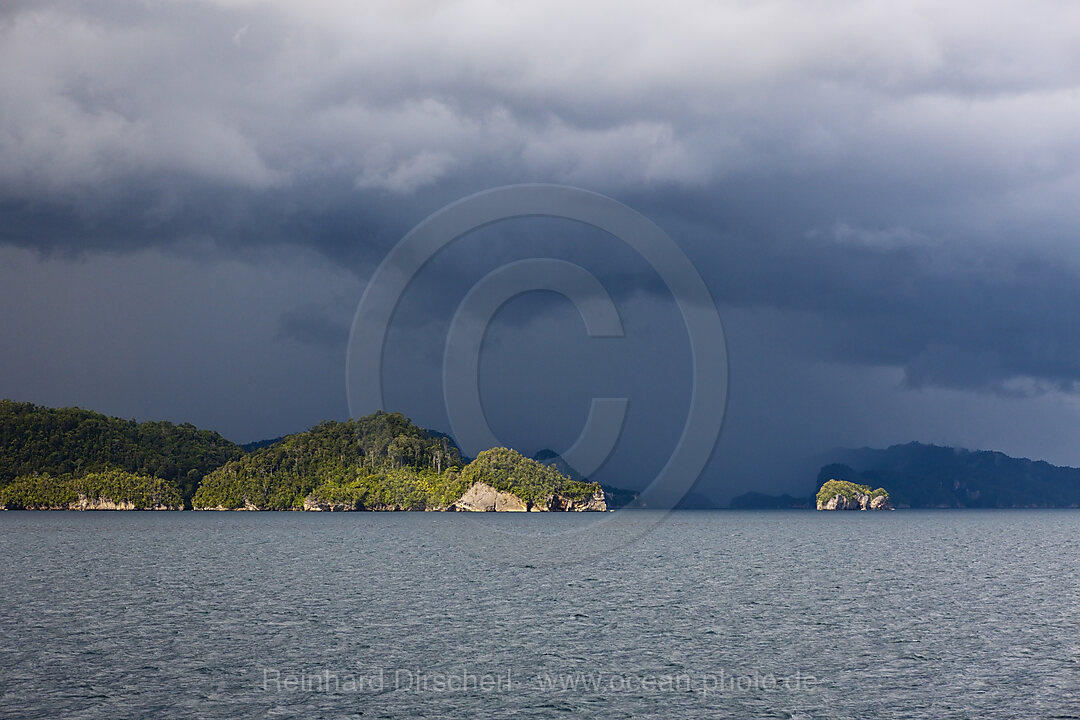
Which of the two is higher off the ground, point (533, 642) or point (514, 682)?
point (533, 642)

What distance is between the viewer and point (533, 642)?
5859 centimetres

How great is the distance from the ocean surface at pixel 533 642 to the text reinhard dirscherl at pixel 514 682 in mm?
220

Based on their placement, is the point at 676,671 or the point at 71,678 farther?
the point at 676,671

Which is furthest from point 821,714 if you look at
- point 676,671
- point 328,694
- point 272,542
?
point 272,542

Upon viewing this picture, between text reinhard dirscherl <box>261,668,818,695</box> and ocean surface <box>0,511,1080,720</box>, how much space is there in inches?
8.7

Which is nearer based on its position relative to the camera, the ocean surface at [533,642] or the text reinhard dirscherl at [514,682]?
the ocean surface at [533,642]

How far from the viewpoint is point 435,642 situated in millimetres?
58219

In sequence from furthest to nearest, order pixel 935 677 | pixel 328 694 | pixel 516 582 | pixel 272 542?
pixel 272 542 < pixel 516 582 < pixel 935 677 < pixel 328 694

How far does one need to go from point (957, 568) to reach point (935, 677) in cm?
8584

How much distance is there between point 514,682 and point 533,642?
471 inches

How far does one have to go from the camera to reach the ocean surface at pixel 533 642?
138ft

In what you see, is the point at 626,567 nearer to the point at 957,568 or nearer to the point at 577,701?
the point at 957,568

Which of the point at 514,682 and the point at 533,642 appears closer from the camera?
the point at 514,682

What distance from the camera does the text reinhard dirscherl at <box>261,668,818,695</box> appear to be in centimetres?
4491
